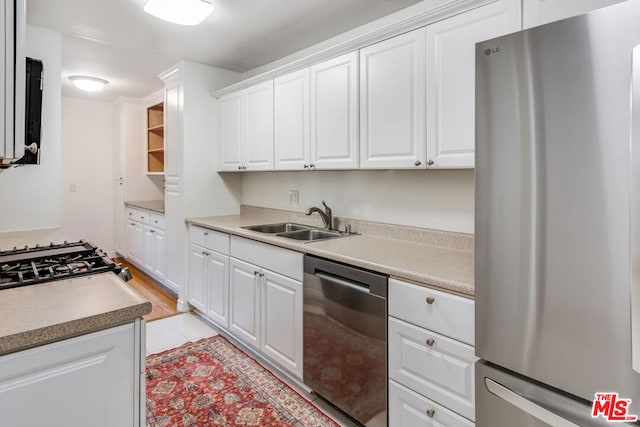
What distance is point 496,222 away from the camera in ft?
3.51

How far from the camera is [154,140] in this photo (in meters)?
5.20

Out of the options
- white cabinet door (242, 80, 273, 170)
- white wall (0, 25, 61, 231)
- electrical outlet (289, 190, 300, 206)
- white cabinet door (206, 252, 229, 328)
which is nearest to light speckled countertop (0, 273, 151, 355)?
white cabinet door (206, 252, 229, 328)

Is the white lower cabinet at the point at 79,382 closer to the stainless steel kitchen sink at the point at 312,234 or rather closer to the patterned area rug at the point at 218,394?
the patterned area rug at the point at 218,394

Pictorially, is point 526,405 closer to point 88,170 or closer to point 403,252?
point 403,252

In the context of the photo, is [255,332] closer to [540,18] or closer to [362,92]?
[362,92]

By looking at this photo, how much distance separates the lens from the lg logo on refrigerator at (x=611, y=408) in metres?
0.85

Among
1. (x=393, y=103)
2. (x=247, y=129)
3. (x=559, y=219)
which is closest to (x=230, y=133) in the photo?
(x=247, y=129)

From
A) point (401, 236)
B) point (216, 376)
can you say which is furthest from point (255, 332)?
point (401, 236)

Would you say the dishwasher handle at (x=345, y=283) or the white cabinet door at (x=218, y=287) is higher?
the dishwasher handle at (x=345, y=283)

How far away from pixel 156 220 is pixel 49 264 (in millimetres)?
2727

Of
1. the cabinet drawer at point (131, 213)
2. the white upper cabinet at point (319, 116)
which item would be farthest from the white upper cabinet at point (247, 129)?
the cabinet drawer at point (131, 213)

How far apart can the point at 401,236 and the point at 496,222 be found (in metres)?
1.18

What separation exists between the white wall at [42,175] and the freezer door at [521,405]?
9.45 ft

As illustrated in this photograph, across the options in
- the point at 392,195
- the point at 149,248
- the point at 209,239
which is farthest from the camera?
the point at 149,248
